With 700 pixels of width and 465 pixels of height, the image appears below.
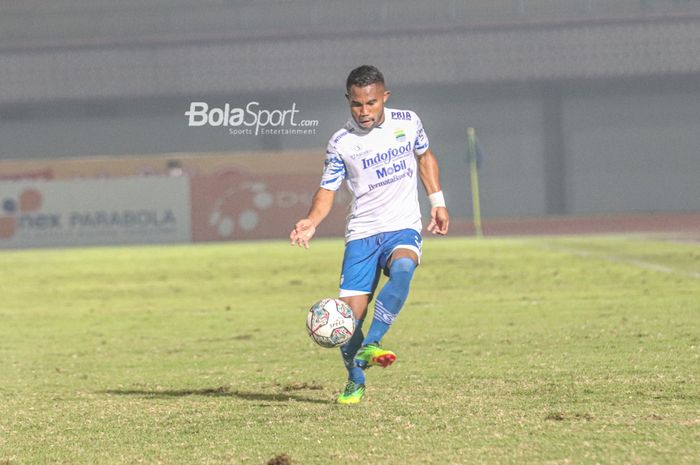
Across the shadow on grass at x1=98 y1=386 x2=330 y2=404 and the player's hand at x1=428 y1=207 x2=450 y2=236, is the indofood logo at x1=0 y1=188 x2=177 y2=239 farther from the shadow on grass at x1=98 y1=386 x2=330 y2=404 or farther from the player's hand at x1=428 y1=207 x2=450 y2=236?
the player's hand at x1=428 y1=207 x2=450 y2=236

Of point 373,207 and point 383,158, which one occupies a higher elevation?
point 383,158

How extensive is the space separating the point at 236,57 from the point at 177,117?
3.94m

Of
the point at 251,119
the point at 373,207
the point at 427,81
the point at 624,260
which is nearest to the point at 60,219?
the point at 427,81

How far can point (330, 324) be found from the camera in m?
7.87

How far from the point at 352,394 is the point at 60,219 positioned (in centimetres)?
3271

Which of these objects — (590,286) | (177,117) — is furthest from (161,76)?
(590,286)

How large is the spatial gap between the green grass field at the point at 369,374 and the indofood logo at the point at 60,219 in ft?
53.1

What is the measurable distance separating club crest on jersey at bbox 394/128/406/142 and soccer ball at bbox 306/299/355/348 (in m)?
1.11

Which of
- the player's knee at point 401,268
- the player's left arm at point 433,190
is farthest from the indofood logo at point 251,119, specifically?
the player's knee at point 401,268

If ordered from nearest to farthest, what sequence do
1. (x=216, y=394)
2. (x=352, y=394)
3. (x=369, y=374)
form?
(x=352, y=394) < (x=216, y=394) < (x=369, y=374)

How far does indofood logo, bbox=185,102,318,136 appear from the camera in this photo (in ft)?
179

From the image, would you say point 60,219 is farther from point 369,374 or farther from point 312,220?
point 312,220

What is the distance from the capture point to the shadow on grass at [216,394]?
27.7 ft

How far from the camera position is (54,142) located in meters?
55.8
